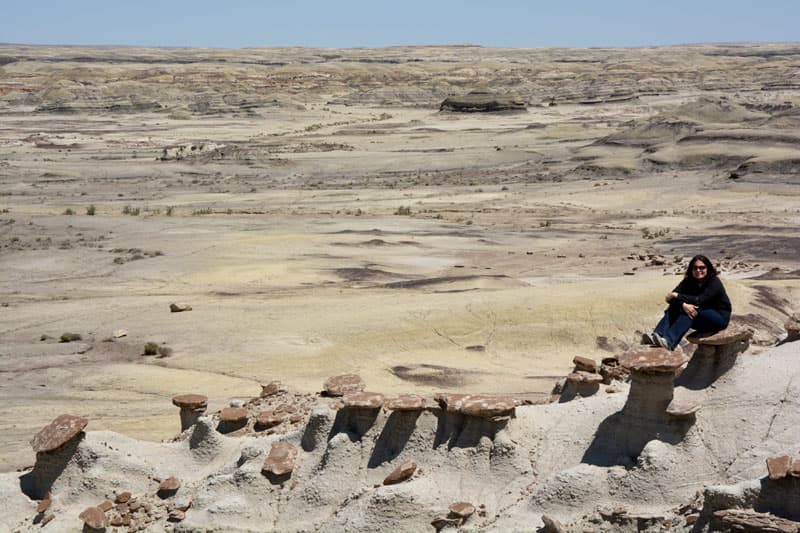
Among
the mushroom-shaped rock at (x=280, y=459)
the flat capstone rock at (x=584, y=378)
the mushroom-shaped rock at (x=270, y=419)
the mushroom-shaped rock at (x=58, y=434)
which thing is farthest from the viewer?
the mushroom-shaped rock at (x=270, y=419)

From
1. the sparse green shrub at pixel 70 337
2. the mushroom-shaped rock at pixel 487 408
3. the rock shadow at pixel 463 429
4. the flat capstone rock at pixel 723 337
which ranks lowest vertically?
the sparse green shrub at pixel 70 337

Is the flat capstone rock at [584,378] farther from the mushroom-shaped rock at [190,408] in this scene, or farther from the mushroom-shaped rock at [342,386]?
the mushroom-shaped rock at [190,408]

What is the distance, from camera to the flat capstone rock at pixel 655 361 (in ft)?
30.6

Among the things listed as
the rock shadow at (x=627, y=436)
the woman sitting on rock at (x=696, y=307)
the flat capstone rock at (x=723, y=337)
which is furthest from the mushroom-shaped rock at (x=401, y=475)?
the flat capstone rock at (x=723, y=337)

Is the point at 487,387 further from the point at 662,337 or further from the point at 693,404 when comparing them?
the point at 693,404

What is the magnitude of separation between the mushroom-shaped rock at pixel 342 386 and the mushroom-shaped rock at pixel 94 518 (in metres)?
2.84

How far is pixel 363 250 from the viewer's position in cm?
3042

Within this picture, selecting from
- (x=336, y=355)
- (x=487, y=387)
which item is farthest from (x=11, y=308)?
(x=487, y=387)

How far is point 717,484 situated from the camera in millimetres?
8922

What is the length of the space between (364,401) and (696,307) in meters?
3.39

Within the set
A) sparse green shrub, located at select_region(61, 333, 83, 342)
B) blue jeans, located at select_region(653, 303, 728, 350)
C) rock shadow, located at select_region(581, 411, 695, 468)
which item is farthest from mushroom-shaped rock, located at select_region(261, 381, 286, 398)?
sparse green shrub, located at select_region(61, 333, 83, 342)

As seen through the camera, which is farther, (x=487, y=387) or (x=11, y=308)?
(x=11, y=308)

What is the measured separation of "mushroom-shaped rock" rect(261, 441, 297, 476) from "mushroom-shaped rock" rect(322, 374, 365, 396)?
1.17 meters

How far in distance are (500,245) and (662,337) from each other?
21123mm
